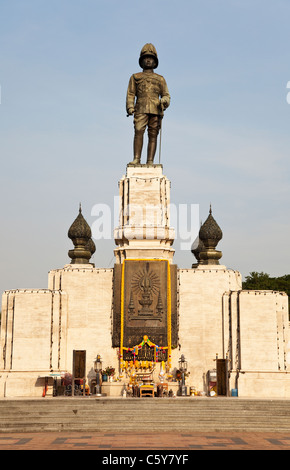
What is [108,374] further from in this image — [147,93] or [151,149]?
[147,93]

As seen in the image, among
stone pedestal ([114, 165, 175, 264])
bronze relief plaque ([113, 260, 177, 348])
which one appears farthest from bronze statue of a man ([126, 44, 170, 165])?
bronze relief plaque ([113, 260, 177, 348])

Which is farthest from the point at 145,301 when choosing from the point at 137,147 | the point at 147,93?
the point at 147,93

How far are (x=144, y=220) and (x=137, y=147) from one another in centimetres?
500

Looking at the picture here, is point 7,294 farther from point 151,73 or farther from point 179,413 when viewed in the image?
point 151,73

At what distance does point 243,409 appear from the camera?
87.8 feet

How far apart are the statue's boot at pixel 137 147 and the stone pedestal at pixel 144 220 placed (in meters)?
1.35

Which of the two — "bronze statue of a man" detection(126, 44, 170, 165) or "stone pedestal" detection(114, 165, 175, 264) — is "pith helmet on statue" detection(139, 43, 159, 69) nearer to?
"bronze statue of a man" detection(126, 44, 170, 165)

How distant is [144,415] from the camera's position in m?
25.7

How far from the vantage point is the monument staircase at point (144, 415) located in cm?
2461

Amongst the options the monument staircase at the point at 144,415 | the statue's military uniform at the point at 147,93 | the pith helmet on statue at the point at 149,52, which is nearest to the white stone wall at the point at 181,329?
the monument staircase at the point at 144,415

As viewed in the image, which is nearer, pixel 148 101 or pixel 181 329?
pixel 181 329

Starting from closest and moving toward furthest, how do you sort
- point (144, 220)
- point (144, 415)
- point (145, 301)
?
point (144, 415) < point (145, 301) < point (144, 220)

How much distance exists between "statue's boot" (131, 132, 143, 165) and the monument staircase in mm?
15961
